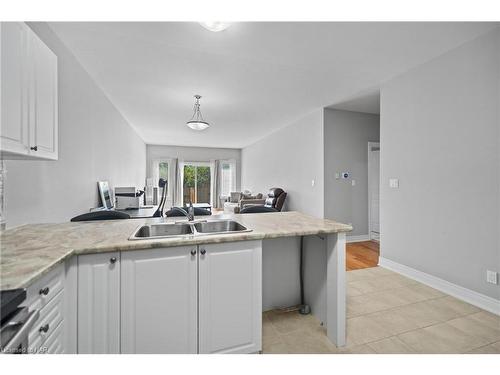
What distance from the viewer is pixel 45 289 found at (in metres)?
0.98

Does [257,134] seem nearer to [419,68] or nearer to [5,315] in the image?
[419,68]

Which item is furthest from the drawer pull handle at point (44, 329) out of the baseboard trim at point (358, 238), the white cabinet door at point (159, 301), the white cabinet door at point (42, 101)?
the baseboard trim at point (358, 238)

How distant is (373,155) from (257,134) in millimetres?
3385

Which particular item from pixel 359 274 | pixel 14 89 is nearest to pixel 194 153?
pixel 359 274

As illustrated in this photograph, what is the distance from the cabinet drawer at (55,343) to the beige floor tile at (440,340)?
2.19 metres

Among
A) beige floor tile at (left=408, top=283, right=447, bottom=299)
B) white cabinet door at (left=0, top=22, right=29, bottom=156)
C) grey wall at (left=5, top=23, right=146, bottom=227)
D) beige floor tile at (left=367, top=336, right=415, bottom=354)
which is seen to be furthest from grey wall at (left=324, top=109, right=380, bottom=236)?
white cabinet door at (left=0, top=22, right=29, bottom=156)

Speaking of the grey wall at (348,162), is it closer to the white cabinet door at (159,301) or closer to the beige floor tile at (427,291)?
the beige floor tile at (427,291)

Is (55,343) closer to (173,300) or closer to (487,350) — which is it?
(173,300)

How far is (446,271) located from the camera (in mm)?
2504

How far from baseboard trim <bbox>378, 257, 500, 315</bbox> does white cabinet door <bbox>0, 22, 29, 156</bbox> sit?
3806 millimetres

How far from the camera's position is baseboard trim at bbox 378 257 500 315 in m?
2.13

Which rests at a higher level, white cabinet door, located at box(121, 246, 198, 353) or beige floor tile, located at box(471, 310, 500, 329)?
white cabinet door, located at box(121, 246, 198, 353)

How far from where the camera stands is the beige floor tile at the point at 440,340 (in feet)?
5.41

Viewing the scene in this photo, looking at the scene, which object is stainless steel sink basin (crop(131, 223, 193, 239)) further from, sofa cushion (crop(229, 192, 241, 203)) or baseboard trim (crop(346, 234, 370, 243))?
sofa cushion (crop(229, 192, 241, 203))
